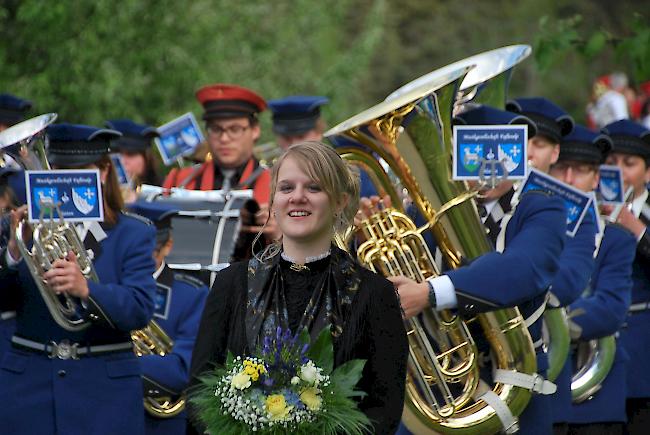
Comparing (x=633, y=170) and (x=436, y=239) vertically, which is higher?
(x=436, y=239)

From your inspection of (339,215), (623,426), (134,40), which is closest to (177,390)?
(623,426)

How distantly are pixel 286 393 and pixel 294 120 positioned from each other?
6653 millimetres

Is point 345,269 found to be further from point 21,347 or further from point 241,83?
point 241,83

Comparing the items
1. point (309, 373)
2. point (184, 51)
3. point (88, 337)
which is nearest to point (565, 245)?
point (88, 337)

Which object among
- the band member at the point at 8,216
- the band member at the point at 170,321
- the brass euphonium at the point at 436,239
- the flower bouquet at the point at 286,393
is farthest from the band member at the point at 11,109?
the flower bouquet at the point at 286,393

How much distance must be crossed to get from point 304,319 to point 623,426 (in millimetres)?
4133

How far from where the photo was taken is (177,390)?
8.49 meters

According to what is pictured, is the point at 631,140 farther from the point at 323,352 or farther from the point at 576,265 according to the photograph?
the point at 323,352

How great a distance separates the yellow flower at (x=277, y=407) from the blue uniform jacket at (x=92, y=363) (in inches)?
93.1

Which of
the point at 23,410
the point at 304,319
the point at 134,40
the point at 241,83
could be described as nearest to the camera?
the point at 304,319

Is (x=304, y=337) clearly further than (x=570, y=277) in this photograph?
No

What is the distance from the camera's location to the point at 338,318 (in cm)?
512

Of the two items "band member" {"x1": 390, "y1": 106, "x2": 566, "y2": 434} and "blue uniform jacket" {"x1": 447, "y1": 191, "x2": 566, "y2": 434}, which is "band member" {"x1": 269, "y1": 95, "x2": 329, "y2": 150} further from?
"blue uniform jacket" {"x1": 447, "y1": 191, "x2": 566, "y2": 434}

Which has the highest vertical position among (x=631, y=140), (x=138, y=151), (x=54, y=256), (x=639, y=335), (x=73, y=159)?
(x=73, y=159)
